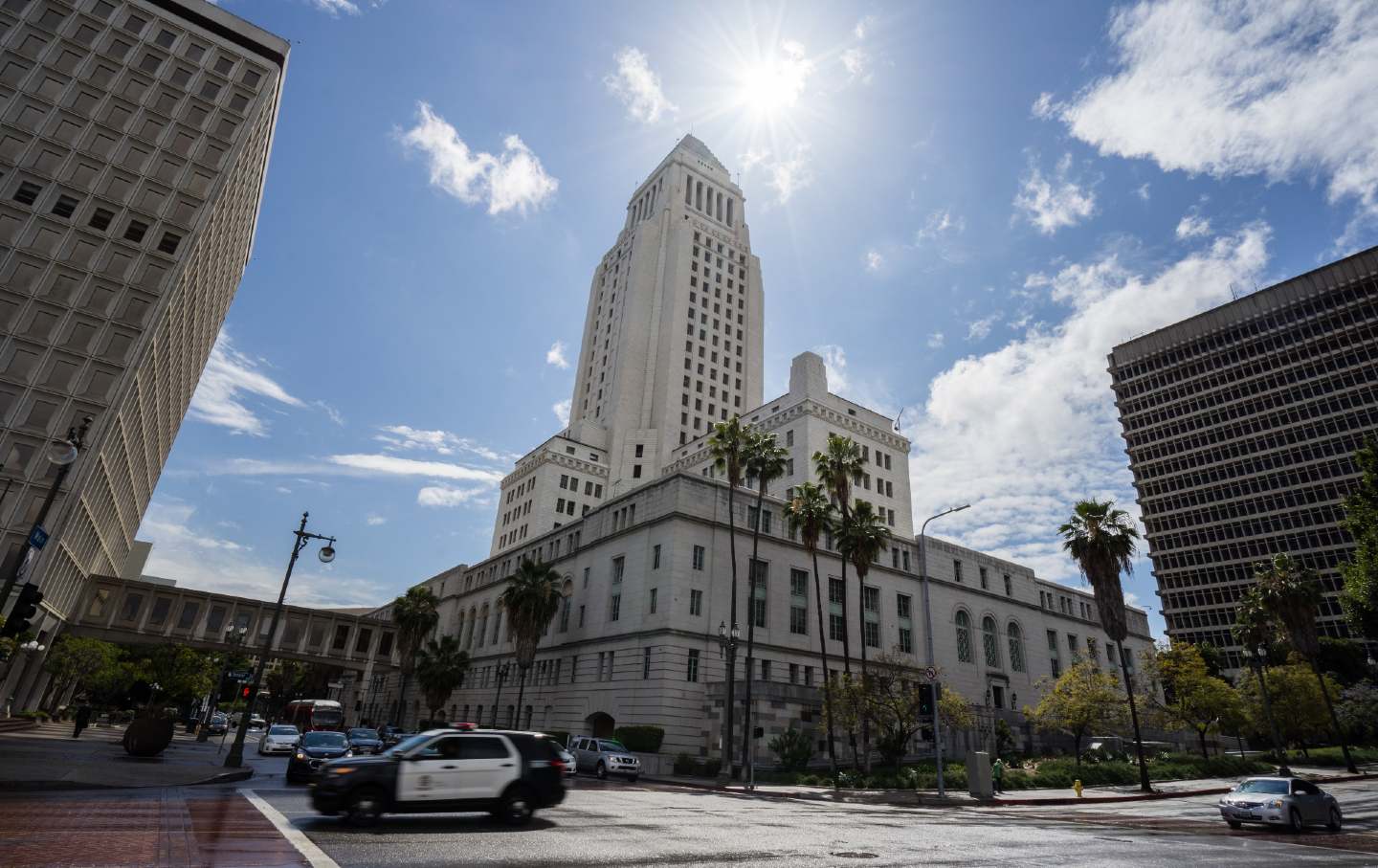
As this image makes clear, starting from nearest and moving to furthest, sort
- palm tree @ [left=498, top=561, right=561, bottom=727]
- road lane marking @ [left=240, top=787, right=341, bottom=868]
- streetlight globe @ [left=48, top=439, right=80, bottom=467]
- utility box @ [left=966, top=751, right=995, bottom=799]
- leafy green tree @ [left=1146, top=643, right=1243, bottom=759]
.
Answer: road lane marking @ [left=240, top=787, right=341, bottom=868] → streetlight globe @ [left=48, top=439, right=80, bottom=467] → utility box @ [left=966, top=751, right=995, bottom=799] → leafy green tree @ [left=1146, top=643, right=1243, bottom=759] → palm tree @ [left=498, top=561, right=561, bottom=727]

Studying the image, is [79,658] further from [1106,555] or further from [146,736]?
[1106,555]

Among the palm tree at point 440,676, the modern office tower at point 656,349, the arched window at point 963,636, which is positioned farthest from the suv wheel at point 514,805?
the modern office tower at point 656,349

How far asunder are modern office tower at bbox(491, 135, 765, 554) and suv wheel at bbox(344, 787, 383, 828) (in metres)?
73.2

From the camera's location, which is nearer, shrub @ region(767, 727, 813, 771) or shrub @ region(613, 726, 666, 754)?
shrub @ region(767, 727, 813, 771)

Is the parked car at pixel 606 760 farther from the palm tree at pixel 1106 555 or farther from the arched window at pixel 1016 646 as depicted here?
the arched window at pixel 1016 646

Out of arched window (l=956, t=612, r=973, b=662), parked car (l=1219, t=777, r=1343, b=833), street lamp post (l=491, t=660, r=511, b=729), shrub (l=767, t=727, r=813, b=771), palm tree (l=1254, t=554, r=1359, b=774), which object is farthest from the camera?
arched window (l=956, t=612, r=973, b=662)

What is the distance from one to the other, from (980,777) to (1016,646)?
4080 centimetres

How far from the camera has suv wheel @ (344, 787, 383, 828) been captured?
12.6 meters

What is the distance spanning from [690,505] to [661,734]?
14.9 m

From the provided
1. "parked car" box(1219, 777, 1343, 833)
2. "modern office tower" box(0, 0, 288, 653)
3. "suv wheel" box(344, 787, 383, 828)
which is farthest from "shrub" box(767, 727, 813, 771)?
"modern office tower" box(0, 0, 288, 653)

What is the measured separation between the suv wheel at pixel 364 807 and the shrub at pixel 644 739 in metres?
30.1

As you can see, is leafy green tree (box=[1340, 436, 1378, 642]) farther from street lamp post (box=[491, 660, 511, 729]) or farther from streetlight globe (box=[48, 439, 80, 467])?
streetlight globe (box=[48, 439, 80, 467])

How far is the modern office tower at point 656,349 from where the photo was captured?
297ft

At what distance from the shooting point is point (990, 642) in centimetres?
6203
